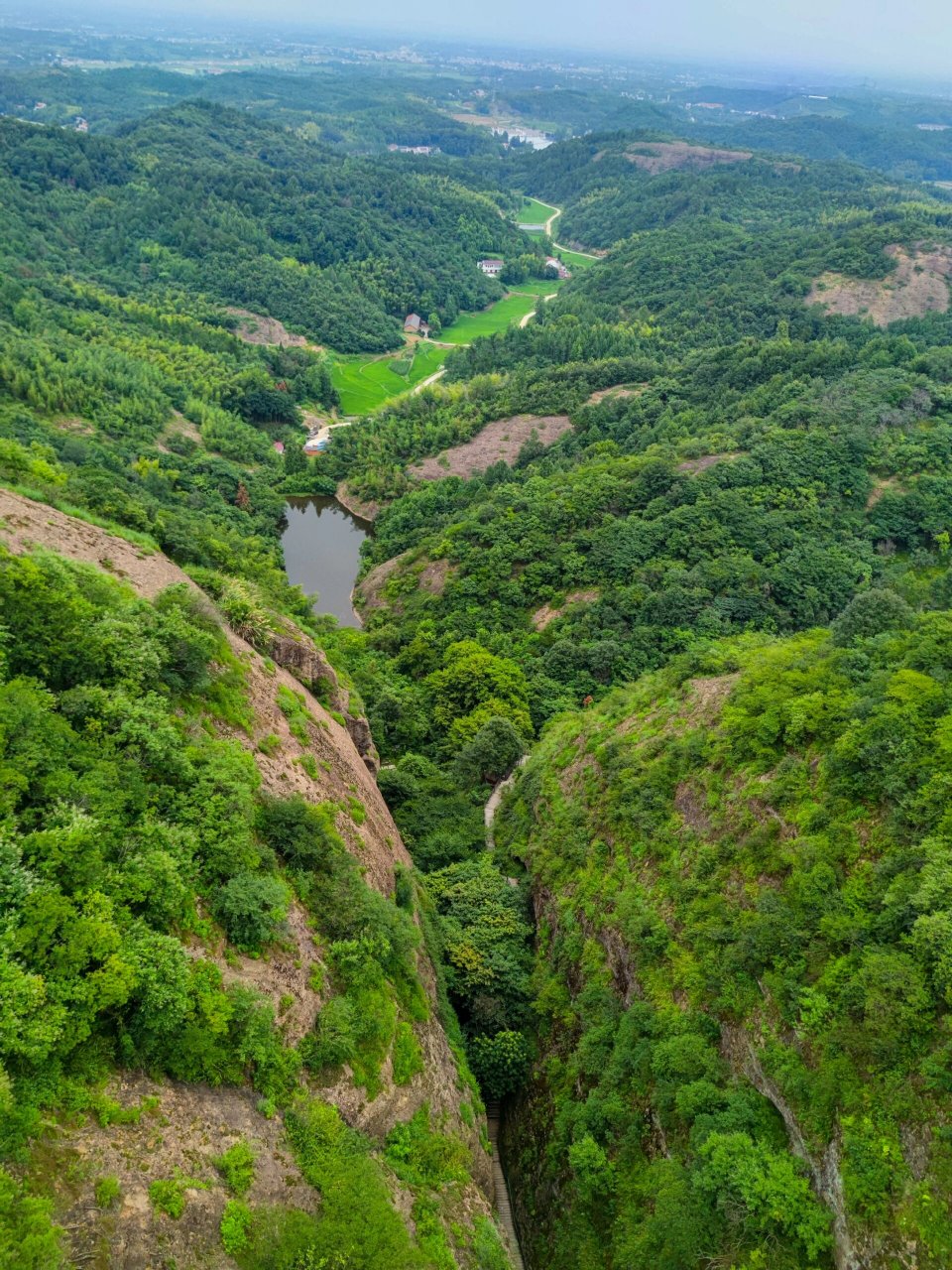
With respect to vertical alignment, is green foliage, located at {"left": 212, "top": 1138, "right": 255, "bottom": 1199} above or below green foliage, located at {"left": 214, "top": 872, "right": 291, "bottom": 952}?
below

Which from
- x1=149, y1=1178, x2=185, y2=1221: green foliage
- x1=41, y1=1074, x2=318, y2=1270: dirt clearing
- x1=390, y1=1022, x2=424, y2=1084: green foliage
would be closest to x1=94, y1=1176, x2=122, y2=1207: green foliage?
x1=41, y1=1074, x2=318, y2=1270: dirt clearing

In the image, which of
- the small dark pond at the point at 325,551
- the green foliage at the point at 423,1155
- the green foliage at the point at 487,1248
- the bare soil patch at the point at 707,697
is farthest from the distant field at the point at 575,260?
the green foliage at the point at 487,1248

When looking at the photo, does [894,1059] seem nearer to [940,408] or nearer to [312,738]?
[312,738]

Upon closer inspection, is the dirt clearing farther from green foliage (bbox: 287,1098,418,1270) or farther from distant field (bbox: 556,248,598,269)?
distant field (bbox: 556,248,598,269)

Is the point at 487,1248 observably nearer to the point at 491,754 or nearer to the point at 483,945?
the point at 483,945

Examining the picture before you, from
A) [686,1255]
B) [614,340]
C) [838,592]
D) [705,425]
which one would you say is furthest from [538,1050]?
[614,340]

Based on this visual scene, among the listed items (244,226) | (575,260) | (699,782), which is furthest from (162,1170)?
(575,260)
